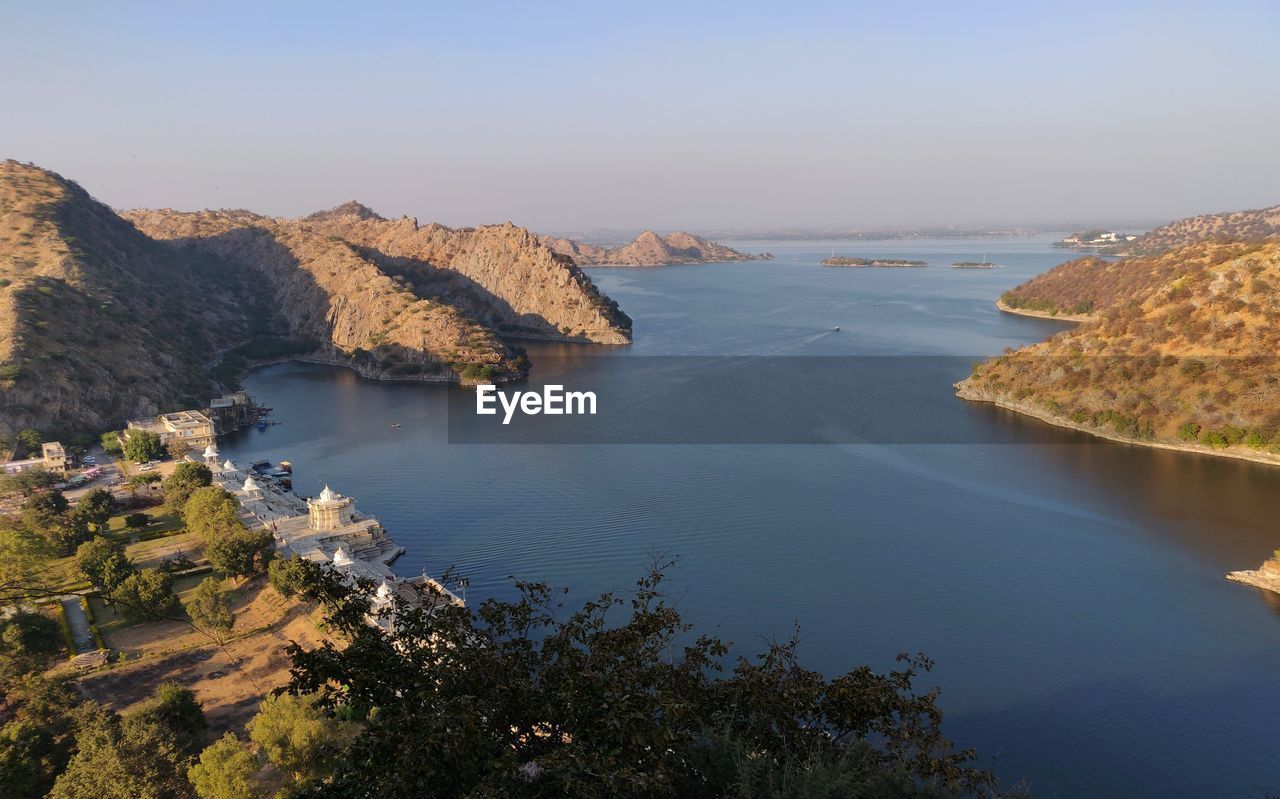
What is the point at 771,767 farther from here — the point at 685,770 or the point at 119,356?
the point at 119,356

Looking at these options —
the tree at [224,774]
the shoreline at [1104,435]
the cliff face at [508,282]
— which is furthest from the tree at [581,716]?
the cliff face at [508,282]

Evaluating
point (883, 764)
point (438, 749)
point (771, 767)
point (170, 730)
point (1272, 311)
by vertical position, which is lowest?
point (170, 730)

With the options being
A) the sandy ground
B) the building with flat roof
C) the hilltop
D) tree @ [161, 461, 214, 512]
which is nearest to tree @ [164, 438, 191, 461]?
the building with flat roof

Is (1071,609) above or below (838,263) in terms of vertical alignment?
below

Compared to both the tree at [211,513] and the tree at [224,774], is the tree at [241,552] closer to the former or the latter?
the tree at [211,513]

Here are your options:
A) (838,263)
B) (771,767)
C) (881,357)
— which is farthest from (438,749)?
(838,263)

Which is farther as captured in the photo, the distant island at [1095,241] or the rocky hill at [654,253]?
the rocky hill at [654,253]

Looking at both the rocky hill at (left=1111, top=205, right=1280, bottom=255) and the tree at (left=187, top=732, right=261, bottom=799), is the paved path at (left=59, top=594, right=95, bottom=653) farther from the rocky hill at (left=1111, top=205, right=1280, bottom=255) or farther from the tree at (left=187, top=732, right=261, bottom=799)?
the rocky hill at (left=1111, top=205, right=1280, bottom=255)
